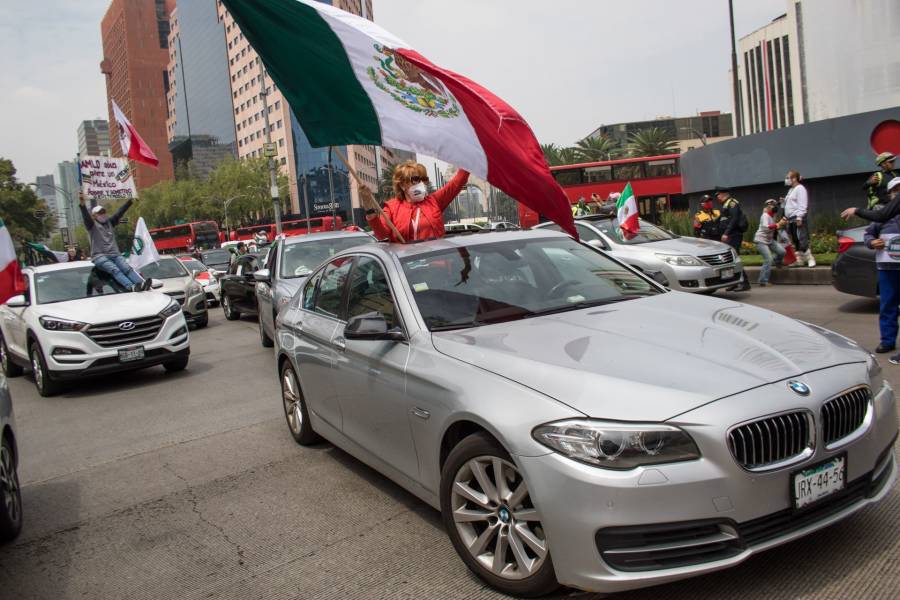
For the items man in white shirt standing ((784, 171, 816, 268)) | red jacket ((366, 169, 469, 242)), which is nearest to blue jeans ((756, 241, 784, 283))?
man in white shirt standing ((784, 171, 816, 268))

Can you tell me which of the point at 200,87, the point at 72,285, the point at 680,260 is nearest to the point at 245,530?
the point at 72,285

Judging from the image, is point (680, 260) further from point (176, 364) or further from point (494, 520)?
point (494, 520)

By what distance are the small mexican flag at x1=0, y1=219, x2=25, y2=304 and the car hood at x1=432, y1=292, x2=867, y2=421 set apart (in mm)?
4717

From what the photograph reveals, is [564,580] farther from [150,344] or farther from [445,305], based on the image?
[150,344]

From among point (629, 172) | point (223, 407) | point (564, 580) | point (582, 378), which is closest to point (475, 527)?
point (564, 580)

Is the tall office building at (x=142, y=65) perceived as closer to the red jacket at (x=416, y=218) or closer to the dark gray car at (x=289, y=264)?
the dark gray car at (x=289, y=264)

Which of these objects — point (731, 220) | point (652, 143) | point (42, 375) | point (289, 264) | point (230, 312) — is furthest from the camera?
point (652, 143)

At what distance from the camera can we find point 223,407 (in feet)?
A: 25.6

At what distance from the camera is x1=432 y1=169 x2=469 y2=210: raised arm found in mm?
6075

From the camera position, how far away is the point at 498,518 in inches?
125

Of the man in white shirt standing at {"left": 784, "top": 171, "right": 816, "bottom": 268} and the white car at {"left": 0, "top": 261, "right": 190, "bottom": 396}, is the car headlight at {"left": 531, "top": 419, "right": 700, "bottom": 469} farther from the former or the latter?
the man in white shirt standing at {"left": 784, "top": 171, "right": 816, "bottom": 268}

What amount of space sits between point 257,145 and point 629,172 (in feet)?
321

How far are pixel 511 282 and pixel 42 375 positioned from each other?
24.8ft

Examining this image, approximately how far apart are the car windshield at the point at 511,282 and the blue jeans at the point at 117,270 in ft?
25.9
